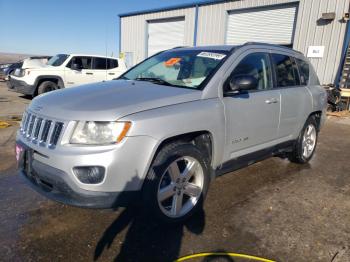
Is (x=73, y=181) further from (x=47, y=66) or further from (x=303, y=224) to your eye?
(x=47, y=66)

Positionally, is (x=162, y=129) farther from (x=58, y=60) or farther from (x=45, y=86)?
(x=58, y=60)

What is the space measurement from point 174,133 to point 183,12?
16.0 meters

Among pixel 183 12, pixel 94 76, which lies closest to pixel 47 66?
pixel 94 76

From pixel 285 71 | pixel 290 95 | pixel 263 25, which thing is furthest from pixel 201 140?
pixel 263 25

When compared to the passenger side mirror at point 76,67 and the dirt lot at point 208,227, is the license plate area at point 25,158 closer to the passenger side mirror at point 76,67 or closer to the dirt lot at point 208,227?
the dirt lot at point 208,227

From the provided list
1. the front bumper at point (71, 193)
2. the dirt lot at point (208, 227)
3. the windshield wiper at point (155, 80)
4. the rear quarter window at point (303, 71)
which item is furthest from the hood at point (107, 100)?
the rear quarter window at point (303, 71)

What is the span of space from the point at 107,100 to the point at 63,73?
9.28 m

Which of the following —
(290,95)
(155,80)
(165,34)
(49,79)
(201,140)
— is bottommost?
(49,79)

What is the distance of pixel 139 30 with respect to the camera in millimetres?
19781

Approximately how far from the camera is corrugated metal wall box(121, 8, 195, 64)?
677 inches

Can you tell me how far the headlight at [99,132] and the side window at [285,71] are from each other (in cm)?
250

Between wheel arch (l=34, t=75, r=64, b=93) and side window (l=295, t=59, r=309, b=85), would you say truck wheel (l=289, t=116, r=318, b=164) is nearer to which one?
side window (l=295, t=59, r=309, b=85)

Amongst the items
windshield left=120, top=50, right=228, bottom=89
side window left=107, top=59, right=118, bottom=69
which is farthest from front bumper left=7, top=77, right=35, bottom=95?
windshield left=120, top=50, right=228, bottom=89

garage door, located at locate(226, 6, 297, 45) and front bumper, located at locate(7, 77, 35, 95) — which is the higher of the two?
garage door, located at locate(226, 6, 297, 45)
